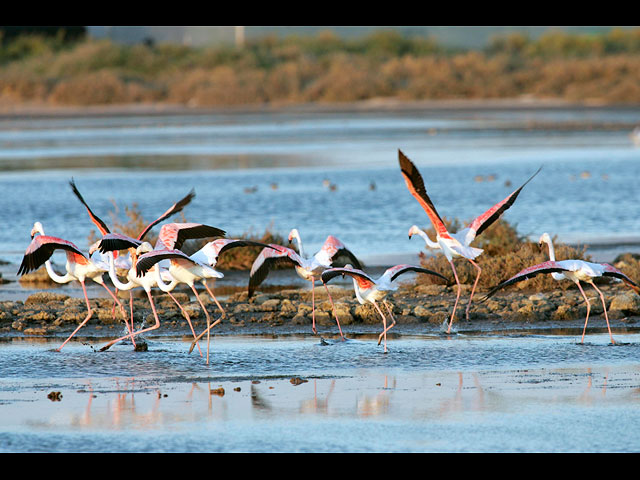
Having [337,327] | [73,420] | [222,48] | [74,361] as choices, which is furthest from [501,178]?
[222,48]

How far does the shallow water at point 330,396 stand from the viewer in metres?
7.77

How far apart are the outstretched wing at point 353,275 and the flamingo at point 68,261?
178 centimetres

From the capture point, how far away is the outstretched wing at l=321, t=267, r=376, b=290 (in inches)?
414

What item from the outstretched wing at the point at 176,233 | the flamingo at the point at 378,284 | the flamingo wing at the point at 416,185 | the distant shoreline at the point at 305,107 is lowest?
the flamingo at the point at 378,284

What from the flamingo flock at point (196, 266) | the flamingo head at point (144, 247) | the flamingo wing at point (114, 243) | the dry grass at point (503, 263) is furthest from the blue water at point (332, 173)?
the flamingo wing at point (114, 243)

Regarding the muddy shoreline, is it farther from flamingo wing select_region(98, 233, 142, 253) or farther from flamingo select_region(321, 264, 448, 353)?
flamingo wing select_region(98, 233, 142, 253)

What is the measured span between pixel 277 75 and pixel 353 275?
48.4 meters

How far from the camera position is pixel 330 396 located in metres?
8.98

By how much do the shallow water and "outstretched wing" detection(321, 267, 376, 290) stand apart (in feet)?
1.81

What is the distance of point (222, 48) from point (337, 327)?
2400 inches

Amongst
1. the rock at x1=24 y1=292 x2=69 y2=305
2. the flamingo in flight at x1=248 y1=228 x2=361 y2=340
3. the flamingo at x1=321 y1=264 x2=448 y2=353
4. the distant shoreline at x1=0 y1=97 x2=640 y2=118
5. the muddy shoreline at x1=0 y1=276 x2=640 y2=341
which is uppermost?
the distant shoreline at x1=0 y1=97 x2=640 y2=118

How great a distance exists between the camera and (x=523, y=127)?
40.7 m

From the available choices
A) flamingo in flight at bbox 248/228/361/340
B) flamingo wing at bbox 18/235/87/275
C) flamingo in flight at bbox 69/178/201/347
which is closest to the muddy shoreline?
flamingo in flight at bbox 248/228/361/340

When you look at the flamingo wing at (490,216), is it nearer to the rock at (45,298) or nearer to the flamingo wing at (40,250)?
the flamingo wing at (40,250)
